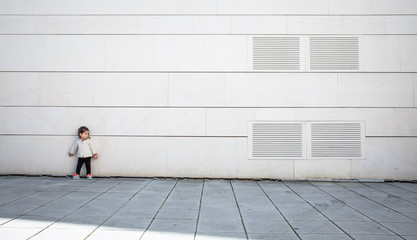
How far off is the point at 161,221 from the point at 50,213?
5.77ft

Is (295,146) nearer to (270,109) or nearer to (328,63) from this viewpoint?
(270,109)

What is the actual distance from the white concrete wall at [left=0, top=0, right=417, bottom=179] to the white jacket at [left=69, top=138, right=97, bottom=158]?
0.21 metres

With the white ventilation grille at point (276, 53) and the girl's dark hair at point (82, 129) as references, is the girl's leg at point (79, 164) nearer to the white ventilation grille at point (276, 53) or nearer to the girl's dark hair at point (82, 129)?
the girl's dark hair at point (82, 129)

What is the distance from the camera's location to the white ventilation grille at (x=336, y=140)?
6.79 m

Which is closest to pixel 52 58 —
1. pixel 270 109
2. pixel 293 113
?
pixel 270 109

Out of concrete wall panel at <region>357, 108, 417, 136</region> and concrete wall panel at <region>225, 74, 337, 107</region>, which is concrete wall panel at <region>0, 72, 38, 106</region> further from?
concrete wall panel at <region>357, 108, 417, 136</region>

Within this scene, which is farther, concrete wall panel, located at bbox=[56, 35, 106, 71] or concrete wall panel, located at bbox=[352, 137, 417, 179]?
concrete wall panel, located at bbox=[56, 35, 106, 71]

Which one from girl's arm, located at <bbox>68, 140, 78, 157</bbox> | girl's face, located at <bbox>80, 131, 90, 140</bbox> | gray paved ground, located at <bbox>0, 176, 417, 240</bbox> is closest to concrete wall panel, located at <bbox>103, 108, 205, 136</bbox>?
girl's face, located at <bbox>80, 131, 90, 140</bbox>

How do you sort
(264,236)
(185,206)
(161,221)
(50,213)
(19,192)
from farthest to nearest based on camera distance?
(19,192)
(185,206)
(50,213)
(161,221)
(264,236)

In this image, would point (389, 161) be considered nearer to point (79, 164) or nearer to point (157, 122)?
point (157, 122)

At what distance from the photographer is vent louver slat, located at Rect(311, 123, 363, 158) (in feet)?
22.3

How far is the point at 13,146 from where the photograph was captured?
6918 mm

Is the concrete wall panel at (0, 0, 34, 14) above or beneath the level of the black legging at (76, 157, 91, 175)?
above

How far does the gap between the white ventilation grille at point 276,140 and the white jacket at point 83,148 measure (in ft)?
13.7
